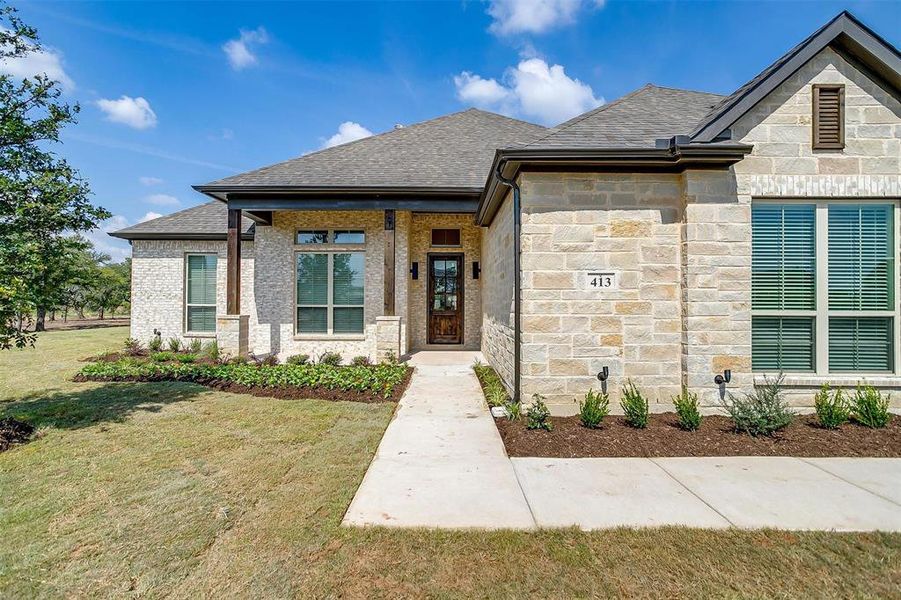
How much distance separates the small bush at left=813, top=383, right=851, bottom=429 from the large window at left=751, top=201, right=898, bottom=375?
450 mm

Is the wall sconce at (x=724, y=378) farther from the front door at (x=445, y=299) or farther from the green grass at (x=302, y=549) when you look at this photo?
the front door at (x=445, y=299)

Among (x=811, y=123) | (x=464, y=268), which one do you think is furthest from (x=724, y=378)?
(x=464, y=268)

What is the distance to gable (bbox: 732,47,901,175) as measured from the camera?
16.3 feet

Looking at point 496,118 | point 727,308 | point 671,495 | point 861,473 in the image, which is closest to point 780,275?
point 727,308

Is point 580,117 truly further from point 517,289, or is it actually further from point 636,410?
point 636,410

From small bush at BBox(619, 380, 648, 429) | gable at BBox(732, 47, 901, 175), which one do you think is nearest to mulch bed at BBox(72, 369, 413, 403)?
small bush at BBox(619, 380, 648, 429)

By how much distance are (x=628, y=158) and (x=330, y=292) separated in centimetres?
737

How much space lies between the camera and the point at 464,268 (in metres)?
10.6

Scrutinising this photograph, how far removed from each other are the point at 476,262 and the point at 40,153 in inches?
325

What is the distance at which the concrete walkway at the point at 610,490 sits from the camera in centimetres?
284

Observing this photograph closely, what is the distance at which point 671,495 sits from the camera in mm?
3195

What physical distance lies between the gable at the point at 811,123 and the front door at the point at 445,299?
6.95 metres

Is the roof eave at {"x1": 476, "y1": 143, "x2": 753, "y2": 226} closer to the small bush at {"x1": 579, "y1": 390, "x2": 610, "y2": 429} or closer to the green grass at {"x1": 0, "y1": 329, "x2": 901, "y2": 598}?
the small bush at {"x1": 579, "y1": 390, "x2": 610, "y2": 429}

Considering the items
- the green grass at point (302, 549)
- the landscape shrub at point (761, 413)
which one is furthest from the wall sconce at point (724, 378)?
the green grass at point (302, 549)
